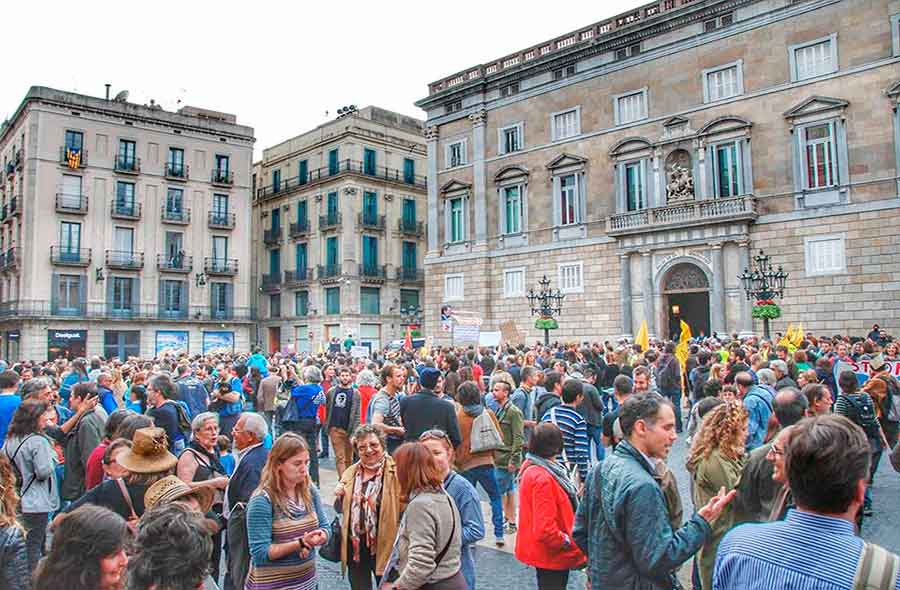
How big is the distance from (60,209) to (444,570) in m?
40.4

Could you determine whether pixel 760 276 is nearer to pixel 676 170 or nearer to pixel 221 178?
pixel 676 170

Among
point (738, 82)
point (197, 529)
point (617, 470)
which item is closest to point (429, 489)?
point (617, 470)

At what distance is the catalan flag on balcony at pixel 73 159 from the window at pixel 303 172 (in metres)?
13.5

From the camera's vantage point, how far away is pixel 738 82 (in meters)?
25.5

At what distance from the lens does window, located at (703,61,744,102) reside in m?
25.5

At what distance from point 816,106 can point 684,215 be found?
583cm

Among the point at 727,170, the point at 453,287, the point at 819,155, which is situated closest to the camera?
the point at 819,155

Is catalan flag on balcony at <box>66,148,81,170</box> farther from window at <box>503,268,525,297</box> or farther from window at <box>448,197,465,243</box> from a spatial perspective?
window at <box>503,268,525,297</box>

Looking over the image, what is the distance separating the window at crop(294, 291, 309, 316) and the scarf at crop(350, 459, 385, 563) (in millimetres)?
40337

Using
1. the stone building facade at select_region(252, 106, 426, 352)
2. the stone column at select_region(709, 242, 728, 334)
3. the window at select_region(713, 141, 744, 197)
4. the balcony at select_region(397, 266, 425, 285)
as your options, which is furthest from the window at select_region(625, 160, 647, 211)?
the balcony at select_region(397, 266, 425, 285)

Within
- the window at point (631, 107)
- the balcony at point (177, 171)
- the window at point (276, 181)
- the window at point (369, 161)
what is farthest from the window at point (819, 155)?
the window at point (276, 181)

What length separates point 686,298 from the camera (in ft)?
91.5

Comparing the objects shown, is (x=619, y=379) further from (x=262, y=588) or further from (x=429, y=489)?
(x=262, y=588)

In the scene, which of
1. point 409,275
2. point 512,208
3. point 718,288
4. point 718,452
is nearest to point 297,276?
point 409,275
